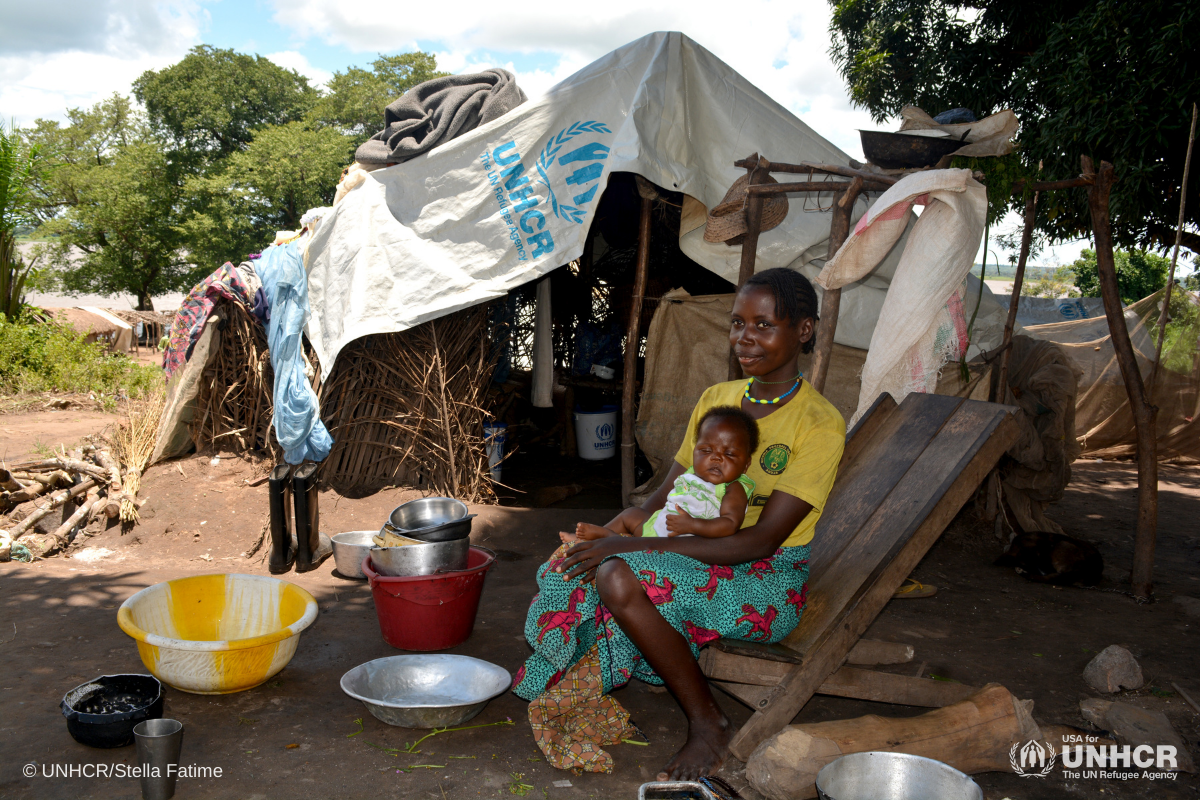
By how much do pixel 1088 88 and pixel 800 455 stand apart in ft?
16.3

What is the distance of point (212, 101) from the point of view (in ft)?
78.6

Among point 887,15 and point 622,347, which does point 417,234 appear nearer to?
point 622,347

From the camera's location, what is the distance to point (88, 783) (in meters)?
2.16

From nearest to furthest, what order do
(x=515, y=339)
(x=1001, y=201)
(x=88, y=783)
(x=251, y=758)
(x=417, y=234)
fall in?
(x=88, y=783) < (x=251, y=758) < (x=1001, y=201) < (x=417, y=234) < (x=515, y=339)

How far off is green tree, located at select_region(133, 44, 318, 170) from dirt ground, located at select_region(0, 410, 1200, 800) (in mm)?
22323

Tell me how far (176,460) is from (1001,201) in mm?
5285

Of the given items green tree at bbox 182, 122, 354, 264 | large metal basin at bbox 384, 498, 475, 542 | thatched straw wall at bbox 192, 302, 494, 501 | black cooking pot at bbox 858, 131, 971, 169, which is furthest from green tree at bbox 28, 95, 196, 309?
black cooking pot at bbox 858, 131, 971, 169

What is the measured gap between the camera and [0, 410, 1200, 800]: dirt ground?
2.28m

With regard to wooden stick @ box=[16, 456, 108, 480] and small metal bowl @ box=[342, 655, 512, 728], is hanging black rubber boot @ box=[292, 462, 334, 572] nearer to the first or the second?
small metal bowl @ box=[342, 655, 512, 728]

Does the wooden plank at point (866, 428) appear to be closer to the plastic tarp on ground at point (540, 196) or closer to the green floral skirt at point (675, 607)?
the green floral skirt at point (675, 607)

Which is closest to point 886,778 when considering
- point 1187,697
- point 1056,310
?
point 1187,697

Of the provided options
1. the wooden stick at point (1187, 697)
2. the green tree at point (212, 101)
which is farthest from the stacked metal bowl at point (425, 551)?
the green tree at point (212, 101)

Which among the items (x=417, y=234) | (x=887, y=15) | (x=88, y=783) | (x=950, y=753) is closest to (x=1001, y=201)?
(x=950, y=753)

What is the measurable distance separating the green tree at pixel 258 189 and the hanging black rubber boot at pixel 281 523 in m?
18.2
